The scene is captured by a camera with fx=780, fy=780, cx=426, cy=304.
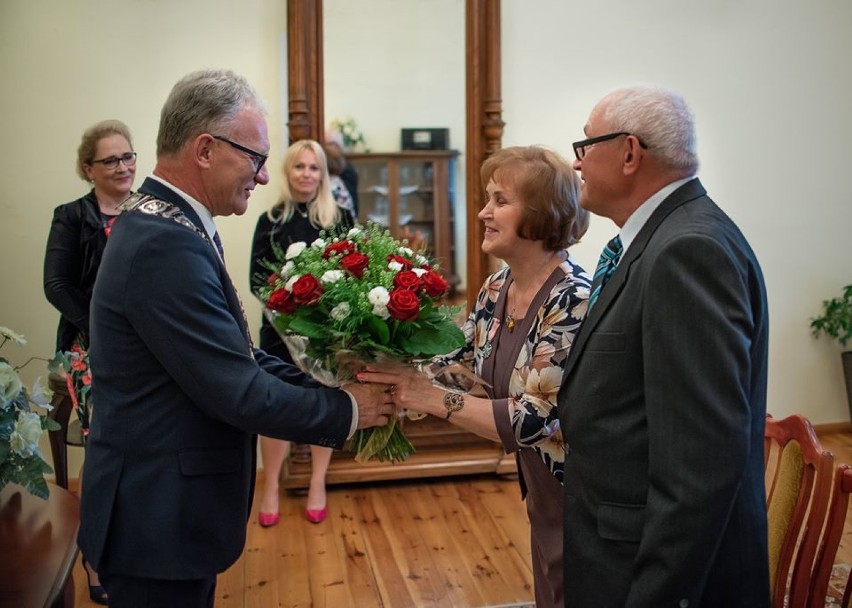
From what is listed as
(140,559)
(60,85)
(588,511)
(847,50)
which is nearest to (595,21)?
(847,50)

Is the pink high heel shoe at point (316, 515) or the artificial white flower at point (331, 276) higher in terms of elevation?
the artificial white flower at point (331, 276)

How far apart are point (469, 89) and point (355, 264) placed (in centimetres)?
262

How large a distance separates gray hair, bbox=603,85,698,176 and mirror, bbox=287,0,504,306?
2.60 meters

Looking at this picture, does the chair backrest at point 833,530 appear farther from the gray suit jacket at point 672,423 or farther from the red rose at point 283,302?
the red rose at point 283,302

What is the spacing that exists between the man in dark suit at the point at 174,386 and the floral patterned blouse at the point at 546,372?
21.6 inches

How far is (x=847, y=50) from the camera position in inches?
188

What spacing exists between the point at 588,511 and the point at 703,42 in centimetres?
381

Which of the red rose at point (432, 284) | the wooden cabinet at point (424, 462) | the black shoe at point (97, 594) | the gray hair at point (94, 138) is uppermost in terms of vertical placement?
the gray hair at point (94, 138)

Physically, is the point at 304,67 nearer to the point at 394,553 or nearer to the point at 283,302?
the point at 394,553

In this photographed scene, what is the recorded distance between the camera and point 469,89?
4.10 meters

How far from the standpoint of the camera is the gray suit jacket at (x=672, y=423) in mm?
1240

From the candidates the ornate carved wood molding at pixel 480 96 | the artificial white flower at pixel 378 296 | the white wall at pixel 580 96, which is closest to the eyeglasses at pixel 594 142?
the artificial white flower at pixel 378 296

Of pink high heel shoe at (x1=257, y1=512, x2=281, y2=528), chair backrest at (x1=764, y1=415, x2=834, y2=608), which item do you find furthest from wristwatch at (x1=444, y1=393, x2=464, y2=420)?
pink high heel shoe at (x1=257, y1=512, x2=281, y2=528)

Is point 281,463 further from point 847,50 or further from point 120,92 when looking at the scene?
point 847,50
